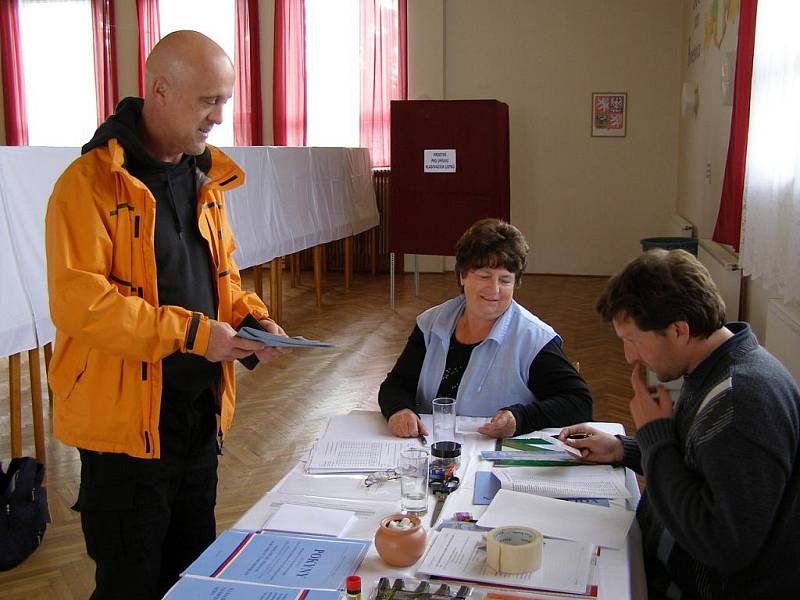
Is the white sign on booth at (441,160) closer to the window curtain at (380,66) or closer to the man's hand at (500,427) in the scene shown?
the window curtain at (380,66)

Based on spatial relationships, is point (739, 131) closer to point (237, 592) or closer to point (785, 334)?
point (785, 334)

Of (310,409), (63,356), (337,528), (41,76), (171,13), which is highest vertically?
(171,13)

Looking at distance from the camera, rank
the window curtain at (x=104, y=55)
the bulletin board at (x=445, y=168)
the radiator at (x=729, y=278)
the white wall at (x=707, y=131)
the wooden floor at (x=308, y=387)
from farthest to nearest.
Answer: the window curtain at (x=104, y=55) < the bulletin board at (x=445, y=168) < the white wall at (x=707, y=131) < the radiator at (x=729, y=278) < the wooden floor at (x=308, y=387)

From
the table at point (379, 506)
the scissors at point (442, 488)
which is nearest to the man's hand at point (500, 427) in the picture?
the table at point (379, 506)

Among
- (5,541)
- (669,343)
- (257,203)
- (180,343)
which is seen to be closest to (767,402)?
(669,343)

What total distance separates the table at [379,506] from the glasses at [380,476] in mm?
17

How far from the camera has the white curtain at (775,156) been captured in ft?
10.6

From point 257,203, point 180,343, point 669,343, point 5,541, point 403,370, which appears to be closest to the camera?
point 669,343

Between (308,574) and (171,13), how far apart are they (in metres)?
9.75

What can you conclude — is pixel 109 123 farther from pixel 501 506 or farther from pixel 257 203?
pixel 257 203

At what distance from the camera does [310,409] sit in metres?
4.67

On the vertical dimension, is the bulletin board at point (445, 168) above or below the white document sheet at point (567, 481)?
above

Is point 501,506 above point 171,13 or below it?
below

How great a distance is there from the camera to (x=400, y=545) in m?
1.41
